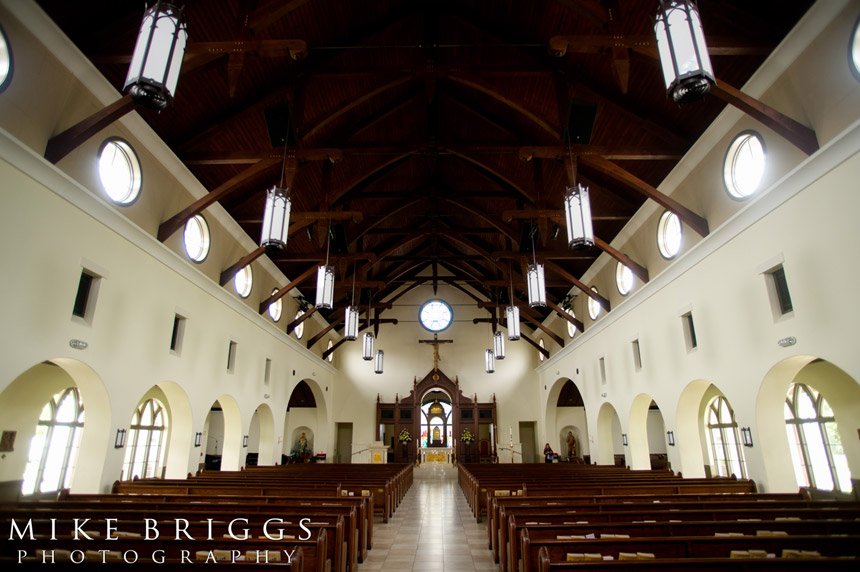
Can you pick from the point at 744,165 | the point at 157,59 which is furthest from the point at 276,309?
the point at 744,165

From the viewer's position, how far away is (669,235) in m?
12.2

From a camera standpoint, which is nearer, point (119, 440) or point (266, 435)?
point (119, 440)

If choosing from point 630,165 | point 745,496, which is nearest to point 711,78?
point 745,496

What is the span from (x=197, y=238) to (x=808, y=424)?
15965mm

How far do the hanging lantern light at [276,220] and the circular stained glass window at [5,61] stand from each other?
12.4 feet

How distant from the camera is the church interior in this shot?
602cm

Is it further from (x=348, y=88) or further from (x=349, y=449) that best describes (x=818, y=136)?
(x=349, y=449)

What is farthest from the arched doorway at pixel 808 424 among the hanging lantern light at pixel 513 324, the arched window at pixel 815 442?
the hanging lantern light at pixel 513 324

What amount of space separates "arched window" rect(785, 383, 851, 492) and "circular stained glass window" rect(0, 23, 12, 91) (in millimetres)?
15555

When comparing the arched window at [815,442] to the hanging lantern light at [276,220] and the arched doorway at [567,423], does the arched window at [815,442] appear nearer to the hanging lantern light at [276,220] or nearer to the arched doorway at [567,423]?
the hanging lantern light at [276,220]

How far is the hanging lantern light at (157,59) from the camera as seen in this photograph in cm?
455

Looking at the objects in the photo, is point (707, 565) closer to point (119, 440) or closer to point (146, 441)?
point (119, 440)

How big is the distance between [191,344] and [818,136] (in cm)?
1319

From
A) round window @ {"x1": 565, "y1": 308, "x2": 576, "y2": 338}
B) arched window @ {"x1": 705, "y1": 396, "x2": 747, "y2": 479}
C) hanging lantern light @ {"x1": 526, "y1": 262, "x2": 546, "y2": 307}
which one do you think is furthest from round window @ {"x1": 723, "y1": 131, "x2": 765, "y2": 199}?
round window @ {"x1": 565, "y1": 308, "x2": 576, "y2": 338}
